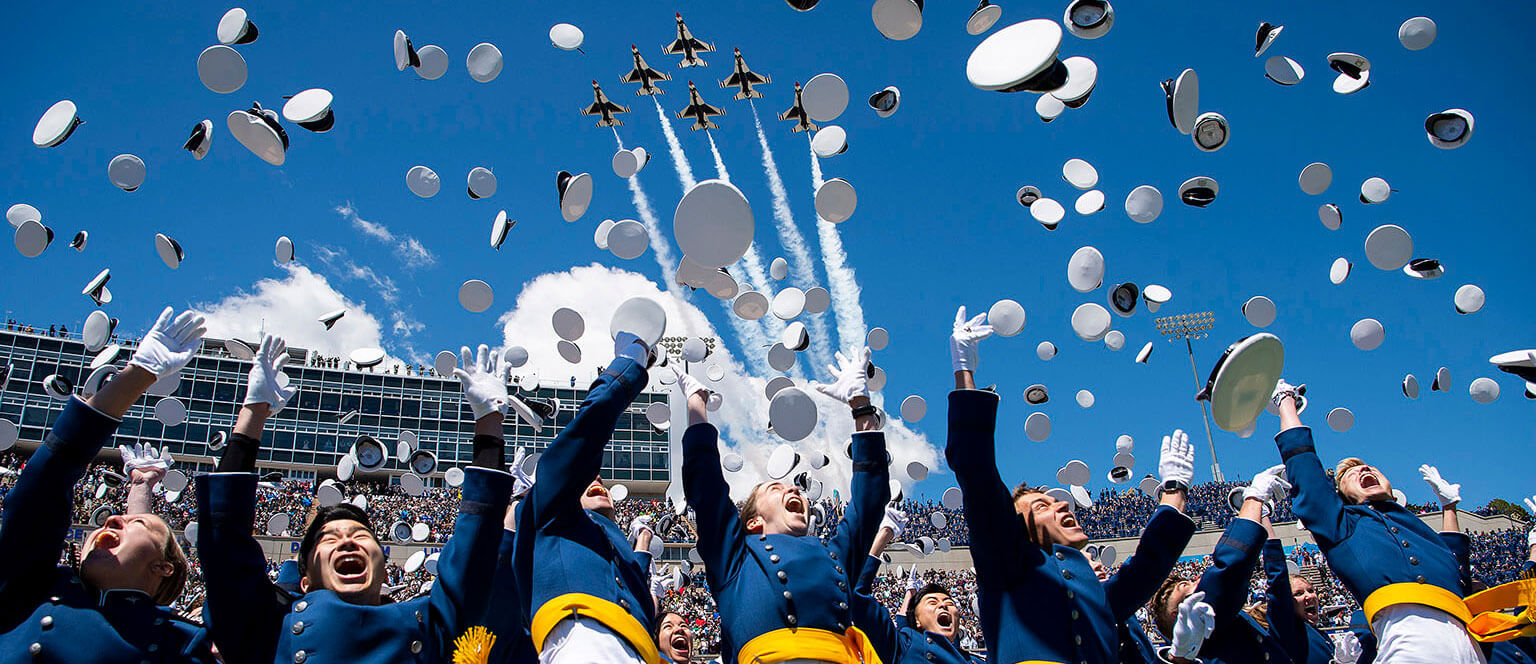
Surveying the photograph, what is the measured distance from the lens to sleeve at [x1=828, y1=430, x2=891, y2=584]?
427cm

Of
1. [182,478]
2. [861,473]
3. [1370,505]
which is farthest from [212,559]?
[182,478]

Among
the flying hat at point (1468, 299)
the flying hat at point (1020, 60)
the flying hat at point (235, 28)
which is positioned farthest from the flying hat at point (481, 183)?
the flying hat at point (1468, 299)

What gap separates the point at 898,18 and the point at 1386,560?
16.7 ft

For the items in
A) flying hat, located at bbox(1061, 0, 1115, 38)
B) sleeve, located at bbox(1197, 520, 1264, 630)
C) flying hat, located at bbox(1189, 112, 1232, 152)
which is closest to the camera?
sleeve, located at bbox(1197, 520, 1264, 630)

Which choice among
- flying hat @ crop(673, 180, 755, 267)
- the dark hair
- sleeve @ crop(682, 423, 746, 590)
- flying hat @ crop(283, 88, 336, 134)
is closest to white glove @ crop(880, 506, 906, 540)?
sleeve @ crop(682, 423, 746, 590)

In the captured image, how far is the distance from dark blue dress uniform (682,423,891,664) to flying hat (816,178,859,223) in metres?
3.93

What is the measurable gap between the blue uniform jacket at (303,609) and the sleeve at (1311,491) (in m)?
4.62

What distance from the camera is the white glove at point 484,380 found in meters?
3.81

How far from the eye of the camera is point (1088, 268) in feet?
26.8

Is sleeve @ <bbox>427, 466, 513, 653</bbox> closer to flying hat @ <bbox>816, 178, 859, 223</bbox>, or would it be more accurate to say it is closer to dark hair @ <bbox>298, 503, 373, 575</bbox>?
dark hair @ <bbox>298, 503, 373, 575</bbox>

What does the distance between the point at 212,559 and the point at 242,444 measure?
444 mm

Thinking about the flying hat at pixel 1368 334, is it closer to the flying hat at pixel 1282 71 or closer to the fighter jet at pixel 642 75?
the flying hat at pixel 1282 71

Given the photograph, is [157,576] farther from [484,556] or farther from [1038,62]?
[1038,62]

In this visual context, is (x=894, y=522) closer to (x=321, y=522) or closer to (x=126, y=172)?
(x=321, y=522)
